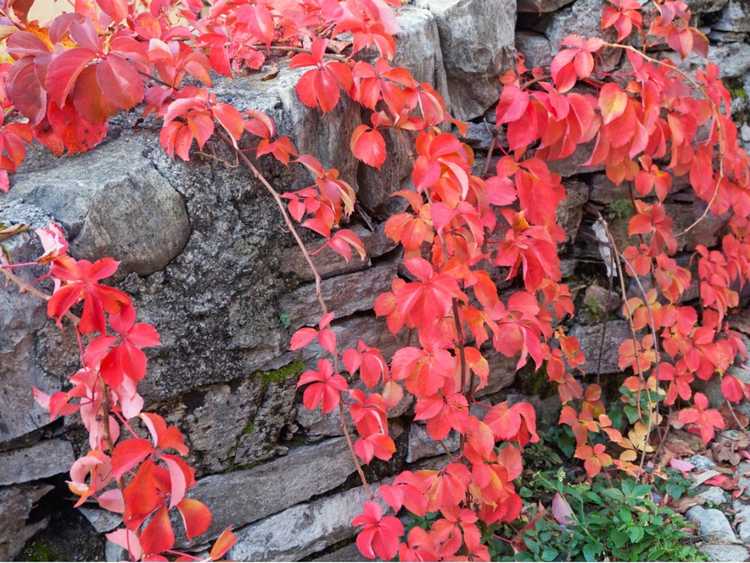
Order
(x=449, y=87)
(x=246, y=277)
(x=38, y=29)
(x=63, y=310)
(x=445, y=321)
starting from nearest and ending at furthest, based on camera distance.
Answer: (x=63, y=310)
(x=38, y=29)
(x=246, y=277)
(x=445, y=321)
(x=449, y=87)

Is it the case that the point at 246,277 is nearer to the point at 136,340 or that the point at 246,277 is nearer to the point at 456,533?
the point at 136,340

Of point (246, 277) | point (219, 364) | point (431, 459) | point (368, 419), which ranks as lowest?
point (431, 459)

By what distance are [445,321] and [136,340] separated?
2.26ft

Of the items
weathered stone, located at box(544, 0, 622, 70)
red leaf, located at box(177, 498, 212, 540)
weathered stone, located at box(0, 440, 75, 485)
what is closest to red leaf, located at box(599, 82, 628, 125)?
weathered stone, located at box(544, 0, 622, 70)

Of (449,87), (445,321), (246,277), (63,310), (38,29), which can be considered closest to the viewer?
(63,310)

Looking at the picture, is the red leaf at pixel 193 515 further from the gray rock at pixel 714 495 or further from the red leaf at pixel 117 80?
the gray rock at pixel 714 495

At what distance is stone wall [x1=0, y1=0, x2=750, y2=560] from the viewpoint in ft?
4.18

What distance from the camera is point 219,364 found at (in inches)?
57.3

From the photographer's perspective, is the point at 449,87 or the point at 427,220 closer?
→ the point at 427,220

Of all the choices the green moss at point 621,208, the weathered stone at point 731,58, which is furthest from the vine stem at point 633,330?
the weathered stone at point 731,58

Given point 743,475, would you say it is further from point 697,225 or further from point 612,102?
point 612,102

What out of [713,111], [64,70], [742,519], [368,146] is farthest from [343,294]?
[742,519]

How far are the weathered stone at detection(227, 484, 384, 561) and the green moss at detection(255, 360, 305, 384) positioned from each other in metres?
0.29

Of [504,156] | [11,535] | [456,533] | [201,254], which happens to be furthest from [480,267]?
[11,535]
